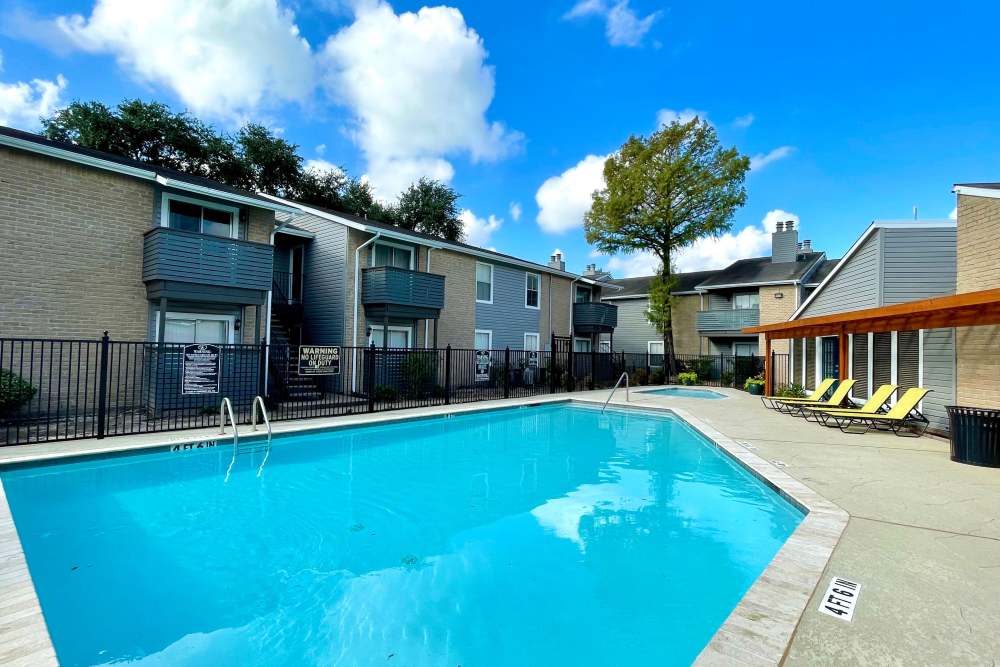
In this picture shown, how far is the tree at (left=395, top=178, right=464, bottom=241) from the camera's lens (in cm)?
3531

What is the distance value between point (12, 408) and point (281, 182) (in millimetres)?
24700

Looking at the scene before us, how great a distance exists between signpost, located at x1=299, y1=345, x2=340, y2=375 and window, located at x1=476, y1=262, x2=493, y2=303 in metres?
9.43

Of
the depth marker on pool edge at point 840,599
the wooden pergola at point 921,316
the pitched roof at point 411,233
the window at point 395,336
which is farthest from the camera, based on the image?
the window at point 395,336

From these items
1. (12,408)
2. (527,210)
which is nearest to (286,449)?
(12,408)

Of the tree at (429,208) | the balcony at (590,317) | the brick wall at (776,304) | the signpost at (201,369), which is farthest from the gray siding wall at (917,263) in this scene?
the tree at (429,208)

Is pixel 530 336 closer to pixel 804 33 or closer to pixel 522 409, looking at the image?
pixel 522 409

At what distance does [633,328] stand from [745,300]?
718 cm

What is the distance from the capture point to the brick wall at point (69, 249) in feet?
32.9

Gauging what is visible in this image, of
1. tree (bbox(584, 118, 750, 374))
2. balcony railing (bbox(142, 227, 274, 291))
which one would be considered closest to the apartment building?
tree (bbox(584, 118, 750, 374))

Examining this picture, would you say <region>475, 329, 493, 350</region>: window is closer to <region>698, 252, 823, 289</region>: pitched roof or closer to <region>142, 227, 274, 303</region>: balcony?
<region>142, 227, 274, 303</region>: balcony

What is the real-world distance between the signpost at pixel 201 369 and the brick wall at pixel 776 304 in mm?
24657

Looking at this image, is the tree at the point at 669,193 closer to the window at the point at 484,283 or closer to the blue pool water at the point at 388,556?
the window at the point at 484,283

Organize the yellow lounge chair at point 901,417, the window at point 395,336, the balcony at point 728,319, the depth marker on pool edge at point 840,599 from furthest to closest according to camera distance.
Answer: the balcony at point 728,319 → the window at point 395,336 → the yellow lounge chair at point 901,417 → the depth marker on pool edge at point 840,599

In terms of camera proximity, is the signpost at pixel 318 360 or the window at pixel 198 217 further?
the window at pixel 198 217
